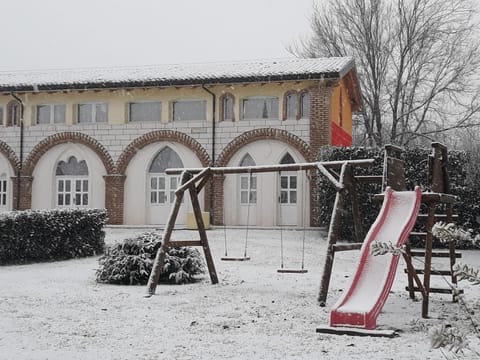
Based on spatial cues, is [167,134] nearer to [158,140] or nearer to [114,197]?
[158,140]

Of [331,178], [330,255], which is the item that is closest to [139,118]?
[331,178]

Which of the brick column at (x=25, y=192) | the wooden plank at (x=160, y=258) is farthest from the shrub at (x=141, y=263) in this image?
the brick column at (x=25, y=192)

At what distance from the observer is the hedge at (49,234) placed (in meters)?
13.0

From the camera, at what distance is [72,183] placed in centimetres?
2348

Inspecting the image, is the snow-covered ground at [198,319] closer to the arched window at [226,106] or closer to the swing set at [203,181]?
the swing set at [203,181]

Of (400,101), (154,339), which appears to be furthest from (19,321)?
(400,101)

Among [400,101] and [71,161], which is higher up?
[400,101]

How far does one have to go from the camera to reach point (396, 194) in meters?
8.38

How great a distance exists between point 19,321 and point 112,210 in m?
15.9

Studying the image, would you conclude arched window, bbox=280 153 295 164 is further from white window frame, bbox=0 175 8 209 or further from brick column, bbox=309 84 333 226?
white window frame, bbox=0 175 8 209

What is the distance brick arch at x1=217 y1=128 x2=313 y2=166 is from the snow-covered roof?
1.72 meters

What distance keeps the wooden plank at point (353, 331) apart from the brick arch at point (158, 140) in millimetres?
15669

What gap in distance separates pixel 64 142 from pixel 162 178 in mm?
3871

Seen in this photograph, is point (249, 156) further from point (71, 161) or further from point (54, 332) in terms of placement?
point (54, 332)
